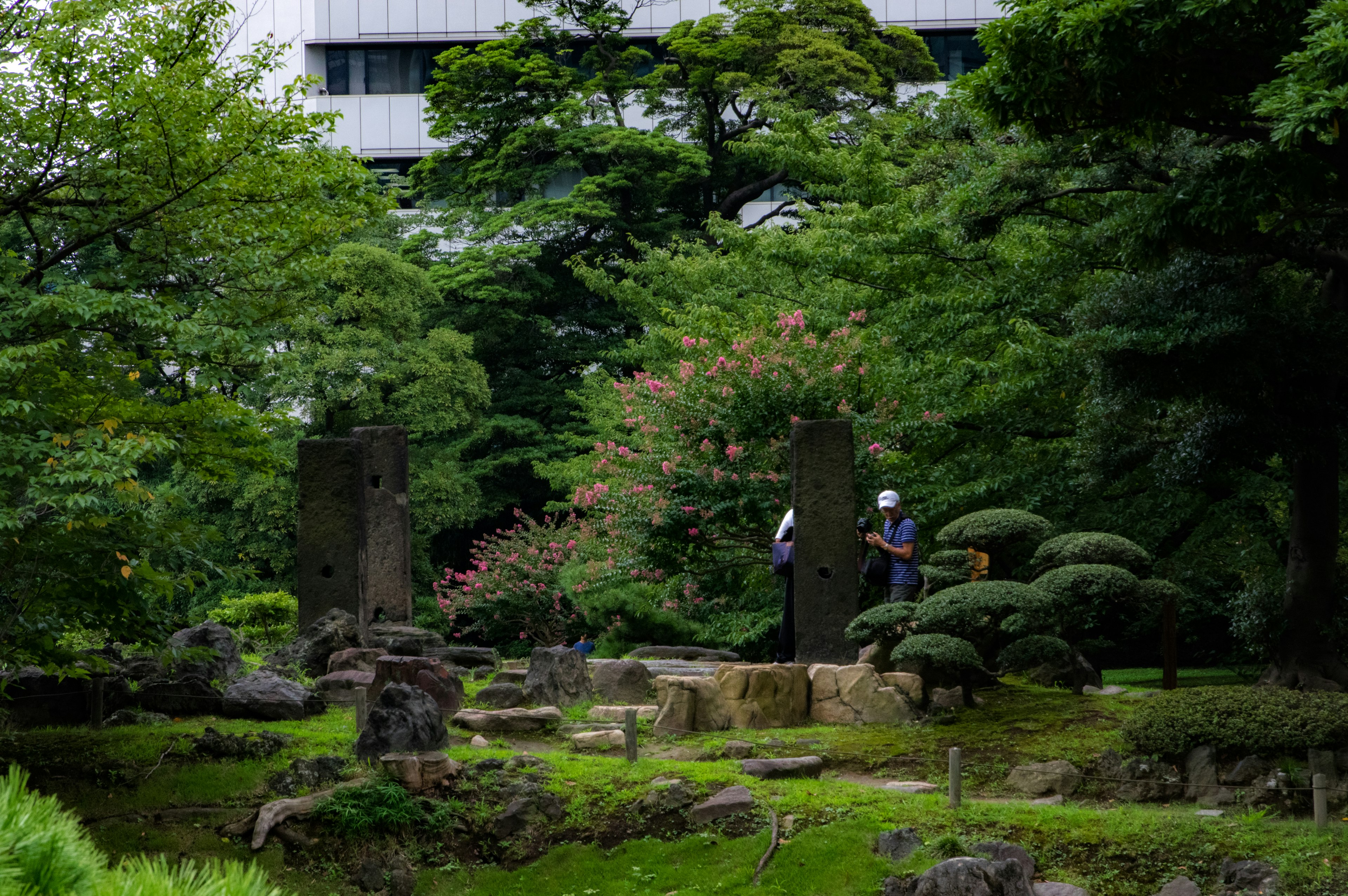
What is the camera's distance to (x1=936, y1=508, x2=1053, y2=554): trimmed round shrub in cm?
1149

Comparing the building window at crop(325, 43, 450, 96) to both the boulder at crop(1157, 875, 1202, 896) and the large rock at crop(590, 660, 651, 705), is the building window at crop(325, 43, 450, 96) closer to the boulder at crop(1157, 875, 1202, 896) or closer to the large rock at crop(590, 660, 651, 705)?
the large rock at crop(590, 660, 651, 705)

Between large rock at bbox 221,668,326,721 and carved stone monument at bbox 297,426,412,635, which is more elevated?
carved stone monument at bbox 297,426,412,635

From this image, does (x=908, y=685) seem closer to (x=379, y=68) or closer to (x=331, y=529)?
(x=331, y=529)

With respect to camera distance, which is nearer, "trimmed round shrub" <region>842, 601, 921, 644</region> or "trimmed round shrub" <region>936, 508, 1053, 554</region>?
"trimmed round shrub" <region>842, 601, 921, 644</region>

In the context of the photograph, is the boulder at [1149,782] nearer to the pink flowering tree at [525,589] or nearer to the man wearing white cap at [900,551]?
the man wearing white cap at [900,551]

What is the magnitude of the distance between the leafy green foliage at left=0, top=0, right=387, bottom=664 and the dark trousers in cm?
558

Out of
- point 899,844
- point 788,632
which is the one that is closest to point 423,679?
point 788,632

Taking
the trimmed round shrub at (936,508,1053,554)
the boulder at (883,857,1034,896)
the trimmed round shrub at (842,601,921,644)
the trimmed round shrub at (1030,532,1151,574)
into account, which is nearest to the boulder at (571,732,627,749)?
the trimmed round shrub at (842,601,921,644)

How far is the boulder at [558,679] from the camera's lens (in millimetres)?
11688

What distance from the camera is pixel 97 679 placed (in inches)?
399

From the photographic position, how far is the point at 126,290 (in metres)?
8.35

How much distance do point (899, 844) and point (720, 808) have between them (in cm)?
123

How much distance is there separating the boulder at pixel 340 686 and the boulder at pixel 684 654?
4588 millimetres

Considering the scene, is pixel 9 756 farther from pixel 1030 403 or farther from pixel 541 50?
pixel 541 50
